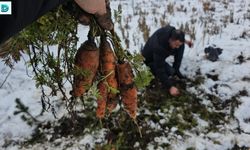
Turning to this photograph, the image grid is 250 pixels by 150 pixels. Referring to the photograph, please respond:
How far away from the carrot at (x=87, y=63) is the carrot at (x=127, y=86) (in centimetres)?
11

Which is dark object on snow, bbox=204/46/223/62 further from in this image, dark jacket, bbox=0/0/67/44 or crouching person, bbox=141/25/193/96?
dark jacket, bbox=0/0/67/44

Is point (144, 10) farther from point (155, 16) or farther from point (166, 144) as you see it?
point (166, 144)

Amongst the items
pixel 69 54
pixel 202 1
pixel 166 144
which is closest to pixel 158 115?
pixel 166 144

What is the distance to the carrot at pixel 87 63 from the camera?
4.85ft

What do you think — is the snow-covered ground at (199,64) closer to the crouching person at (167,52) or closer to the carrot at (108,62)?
the crouching person at (167,52)

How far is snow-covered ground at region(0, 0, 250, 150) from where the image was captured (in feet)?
14.1

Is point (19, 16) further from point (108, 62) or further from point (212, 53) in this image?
point (212, 53)

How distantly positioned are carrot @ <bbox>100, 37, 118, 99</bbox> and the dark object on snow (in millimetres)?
4537

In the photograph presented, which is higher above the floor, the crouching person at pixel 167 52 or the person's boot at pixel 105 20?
the person's boot at pixel 105 20

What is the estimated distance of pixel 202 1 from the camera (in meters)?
9.48

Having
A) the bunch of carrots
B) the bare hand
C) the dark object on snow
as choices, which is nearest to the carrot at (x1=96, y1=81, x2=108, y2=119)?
the bunch of carrots

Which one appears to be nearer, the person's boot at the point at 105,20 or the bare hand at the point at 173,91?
the person's boot at the point at 105,20

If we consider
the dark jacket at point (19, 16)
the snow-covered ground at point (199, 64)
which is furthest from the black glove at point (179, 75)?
the dark jacket at point (19, 16)

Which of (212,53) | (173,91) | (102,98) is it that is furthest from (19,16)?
(212,53)
